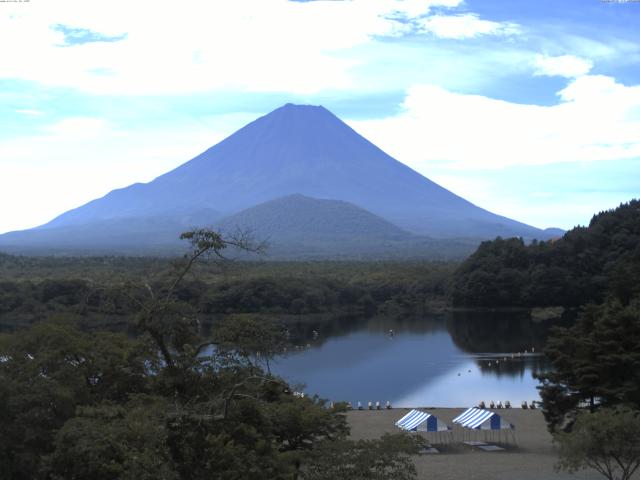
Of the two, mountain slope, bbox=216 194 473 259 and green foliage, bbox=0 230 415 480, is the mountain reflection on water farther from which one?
mountain slope, bbox=216 194 473 259

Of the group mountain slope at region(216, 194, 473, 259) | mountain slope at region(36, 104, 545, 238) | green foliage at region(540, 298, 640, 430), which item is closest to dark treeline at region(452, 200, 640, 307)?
green foliage at region(540, 298, 640, 430)

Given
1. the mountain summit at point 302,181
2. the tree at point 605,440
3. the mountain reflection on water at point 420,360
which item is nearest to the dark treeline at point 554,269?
the mountain reflection on water at point 420,360

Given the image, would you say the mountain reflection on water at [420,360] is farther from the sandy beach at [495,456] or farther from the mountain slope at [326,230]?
the mountain slope at [326,230]

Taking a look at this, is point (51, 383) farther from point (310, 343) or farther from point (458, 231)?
point (458, 231)

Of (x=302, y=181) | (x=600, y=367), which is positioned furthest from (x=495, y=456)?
(x=302, y=181)

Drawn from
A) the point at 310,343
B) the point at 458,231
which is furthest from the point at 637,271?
the point at 458,231
